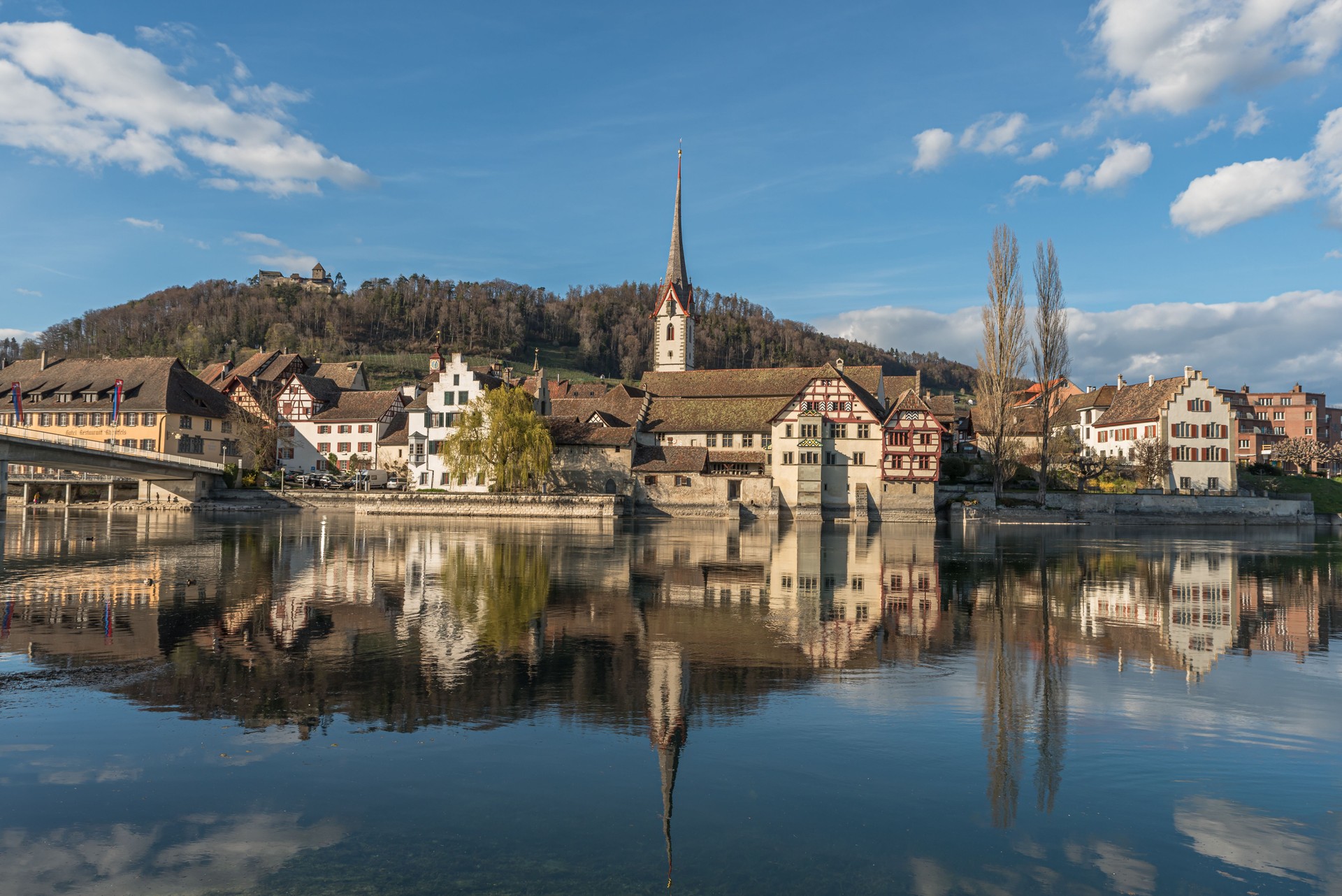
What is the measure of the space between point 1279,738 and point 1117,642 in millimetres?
6401

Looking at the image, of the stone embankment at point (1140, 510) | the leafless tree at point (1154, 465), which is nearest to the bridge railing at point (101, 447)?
the stone embankment at point (1140, 510)

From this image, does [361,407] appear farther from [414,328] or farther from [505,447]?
[414,328]

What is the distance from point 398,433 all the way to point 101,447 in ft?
84.7

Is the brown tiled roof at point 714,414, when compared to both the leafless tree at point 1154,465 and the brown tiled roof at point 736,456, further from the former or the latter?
the leafless tree at point 1154,465

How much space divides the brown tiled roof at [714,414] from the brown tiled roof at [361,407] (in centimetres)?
2750

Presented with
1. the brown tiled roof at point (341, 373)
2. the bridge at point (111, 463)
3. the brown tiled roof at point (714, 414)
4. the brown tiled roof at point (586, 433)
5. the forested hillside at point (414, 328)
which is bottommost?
the bridge at point (111, 463)

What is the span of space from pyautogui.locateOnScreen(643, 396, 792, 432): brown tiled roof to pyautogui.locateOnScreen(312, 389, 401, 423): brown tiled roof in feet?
90.2

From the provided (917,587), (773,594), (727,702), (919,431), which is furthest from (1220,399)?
(727,702)

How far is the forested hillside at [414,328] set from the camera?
155m

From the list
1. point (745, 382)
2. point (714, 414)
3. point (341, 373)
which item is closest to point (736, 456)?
point (714, 414)

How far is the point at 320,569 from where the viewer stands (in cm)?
2764

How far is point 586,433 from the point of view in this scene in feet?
227

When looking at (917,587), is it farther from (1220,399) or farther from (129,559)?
(1220,399)

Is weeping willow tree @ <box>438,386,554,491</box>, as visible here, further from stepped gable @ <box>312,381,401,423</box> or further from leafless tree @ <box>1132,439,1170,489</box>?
leafless tree @ <box>1132,439,1170,489</box>
